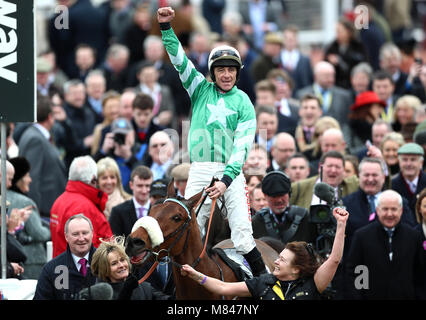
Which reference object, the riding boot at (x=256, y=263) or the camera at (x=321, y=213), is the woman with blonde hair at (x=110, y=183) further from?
the riding boot at (x=256, y=263)

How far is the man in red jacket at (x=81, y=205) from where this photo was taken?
10062 mm

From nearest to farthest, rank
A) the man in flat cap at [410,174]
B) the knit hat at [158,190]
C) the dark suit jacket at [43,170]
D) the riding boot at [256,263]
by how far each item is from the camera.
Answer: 1. the riding boot at [256,263]
2. the knit hat at [158,190]
3. the man in flat cap at [410,174]
4. the dark suit jacket at [43,170]

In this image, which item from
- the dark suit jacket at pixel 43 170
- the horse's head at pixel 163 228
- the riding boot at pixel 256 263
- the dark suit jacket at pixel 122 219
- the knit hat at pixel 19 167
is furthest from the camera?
the dark suit jacket at pixel 43 170

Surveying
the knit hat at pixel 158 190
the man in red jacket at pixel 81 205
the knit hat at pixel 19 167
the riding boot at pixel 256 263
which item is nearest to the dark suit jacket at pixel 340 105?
the knit hat at pixel 158 190

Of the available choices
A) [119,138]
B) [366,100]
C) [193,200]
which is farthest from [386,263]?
[366,100]

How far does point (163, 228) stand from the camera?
802 centimetres

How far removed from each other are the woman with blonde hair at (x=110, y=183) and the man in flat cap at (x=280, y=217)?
5.68 feet

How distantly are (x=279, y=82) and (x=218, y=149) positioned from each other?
7434 millimetres

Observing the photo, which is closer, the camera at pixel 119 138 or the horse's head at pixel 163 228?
the horse's head at pixel 163 228

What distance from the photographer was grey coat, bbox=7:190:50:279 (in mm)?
10672

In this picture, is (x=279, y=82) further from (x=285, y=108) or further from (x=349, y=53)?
(x=349, y=53)

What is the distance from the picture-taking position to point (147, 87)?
16.2 metres

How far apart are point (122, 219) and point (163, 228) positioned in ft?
9.57

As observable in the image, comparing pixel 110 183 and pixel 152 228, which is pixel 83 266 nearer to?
pixel 152 228
